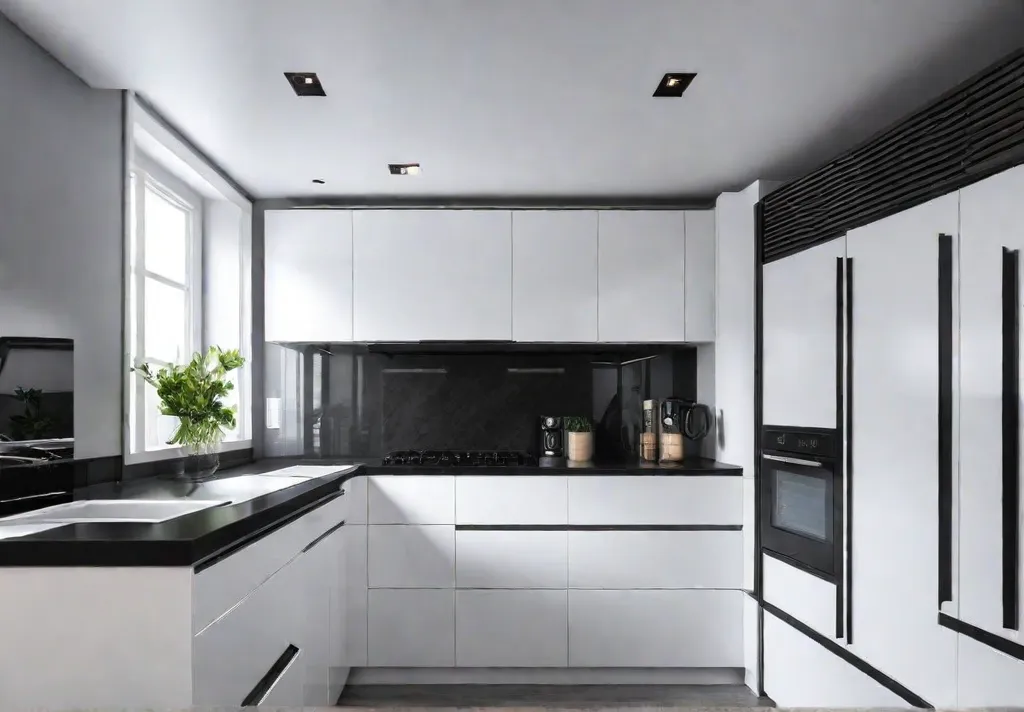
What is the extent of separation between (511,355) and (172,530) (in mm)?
2667

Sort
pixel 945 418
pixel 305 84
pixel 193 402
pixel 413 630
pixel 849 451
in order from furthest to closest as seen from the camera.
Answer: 1. pixel 413 630
2. pixel 193 402
3. pixel 849 451
4. pixel 305 84
5. pixel 945 418

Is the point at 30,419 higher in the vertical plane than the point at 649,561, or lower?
higher

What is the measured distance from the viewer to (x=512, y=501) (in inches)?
133

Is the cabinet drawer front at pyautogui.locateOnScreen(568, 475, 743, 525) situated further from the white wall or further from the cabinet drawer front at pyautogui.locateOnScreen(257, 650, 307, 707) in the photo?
the white wall

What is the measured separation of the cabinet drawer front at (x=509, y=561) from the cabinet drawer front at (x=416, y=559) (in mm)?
52

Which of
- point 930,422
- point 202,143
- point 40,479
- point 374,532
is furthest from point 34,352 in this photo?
point 930,422

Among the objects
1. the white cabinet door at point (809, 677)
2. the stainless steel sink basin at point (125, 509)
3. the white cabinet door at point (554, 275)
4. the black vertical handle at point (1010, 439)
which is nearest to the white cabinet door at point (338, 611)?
the stainless steel sink basin at point (125, 509)

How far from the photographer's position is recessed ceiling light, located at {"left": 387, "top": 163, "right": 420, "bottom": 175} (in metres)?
3.33

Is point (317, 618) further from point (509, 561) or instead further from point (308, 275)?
point (308, 275)

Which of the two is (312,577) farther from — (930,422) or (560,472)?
(930,422)

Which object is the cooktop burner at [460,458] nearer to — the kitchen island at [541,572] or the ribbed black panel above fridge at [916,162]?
the kitchen island at [541,572]

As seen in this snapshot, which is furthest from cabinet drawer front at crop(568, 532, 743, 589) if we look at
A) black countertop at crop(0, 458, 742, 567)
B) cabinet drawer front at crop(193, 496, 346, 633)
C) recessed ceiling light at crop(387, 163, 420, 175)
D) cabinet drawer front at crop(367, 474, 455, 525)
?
recessed ceiling light at crop(387, 163, 420, 175)

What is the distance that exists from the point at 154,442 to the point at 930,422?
3037 millimetres

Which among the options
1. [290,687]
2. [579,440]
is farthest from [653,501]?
[290,687]
